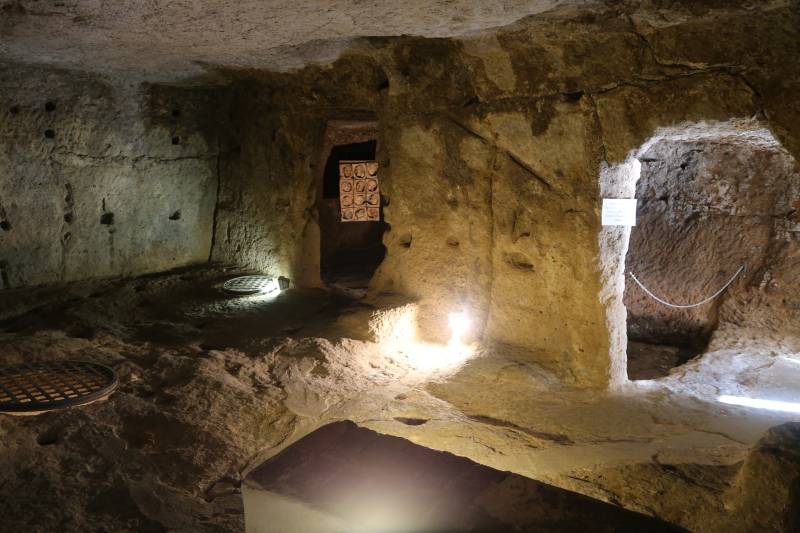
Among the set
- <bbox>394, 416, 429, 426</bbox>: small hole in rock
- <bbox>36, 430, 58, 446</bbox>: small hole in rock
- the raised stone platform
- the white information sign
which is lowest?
<bbox>394, 416, 429, 426</bbox>: small hole in rock

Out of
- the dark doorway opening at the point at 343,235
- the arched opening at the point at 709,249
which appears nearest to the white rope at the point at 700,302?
the arched opening at the point at 709,249

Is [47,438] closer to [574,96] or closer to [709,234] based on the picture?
[574,96]

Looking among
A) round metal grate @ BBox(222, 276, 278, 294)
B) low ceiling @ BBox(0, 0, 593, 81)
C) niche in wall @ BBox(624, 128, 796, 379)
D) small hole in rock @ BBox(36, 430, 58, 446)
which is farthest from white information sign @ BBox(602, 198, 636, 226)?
small hole in rock @ BBox(36, 430, 58, 446)

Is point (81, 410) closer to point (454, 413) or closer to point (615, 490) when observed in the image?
point (454, 413)

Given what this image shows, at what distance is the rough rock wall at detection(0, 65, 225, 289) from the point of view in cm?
566

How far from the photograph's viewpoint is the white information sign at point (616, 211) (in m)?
4.91

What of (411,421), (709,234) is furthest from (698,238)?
(411,421)

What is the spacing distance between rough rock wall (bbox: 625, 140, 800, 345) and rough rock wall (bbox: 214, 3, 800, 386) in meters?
2.77

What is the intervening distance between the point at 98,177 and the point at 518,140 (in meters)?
4.67

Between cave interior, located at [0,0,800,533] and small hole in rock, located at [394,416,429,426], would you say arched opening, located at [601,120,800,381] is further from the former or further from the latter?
small hole in rock, located at [394,416,429,426]

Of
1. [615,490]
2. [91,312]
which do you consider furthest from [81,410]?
[615,490]

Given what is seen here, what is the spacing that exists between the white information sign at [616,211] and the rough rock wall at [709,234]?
2985mm

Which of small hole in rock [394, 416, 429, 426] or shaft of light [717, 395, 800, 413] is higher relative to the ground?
small hole in rock [394, 416, 429, 426]

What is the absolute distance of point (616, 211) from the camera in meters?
4.92
